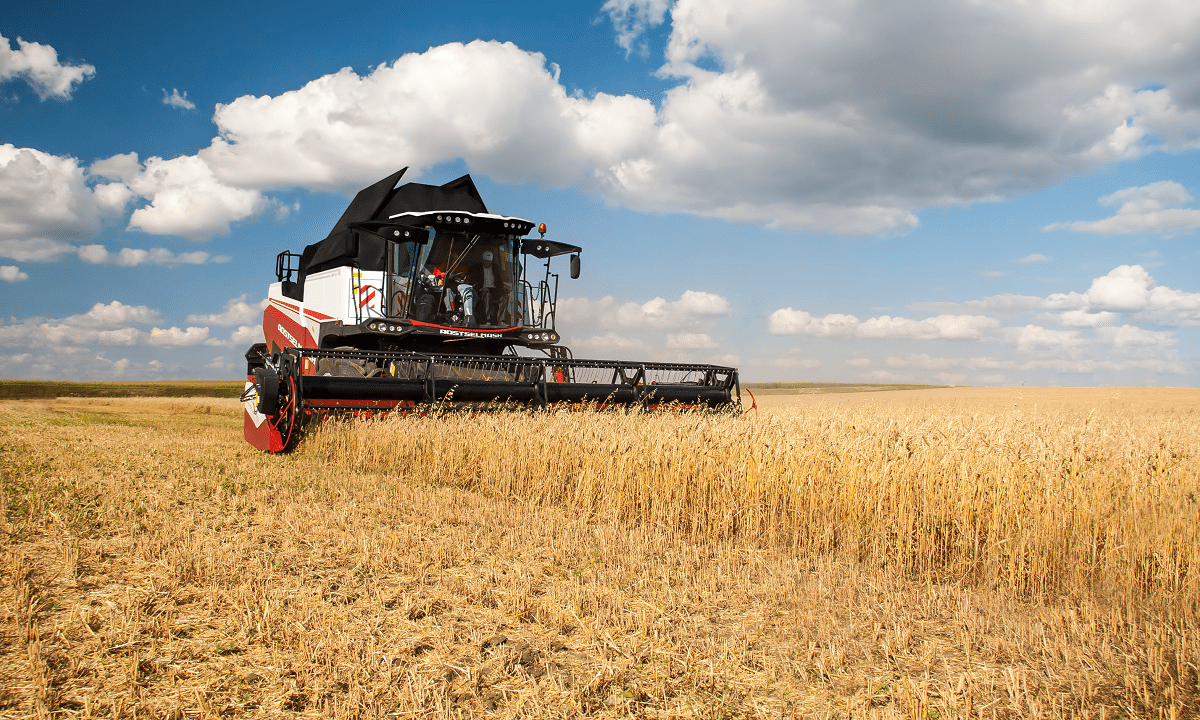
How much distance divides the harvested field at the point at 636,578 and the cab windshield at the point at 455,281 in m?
2.93

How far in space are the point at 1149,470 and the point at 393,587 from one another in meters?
4.35

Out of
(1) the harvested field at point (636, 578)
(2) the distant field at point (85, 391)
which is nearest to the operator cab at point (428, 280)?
(1) the harvested field at point (636, 578)

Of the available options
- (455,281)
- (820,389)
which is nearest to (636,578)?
(455,281)

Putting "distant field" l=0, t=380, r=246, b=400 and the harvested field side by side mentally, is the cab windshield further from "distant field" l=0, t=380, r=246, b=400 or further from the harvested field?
"distant field" l=0, t=380, r=246, b=400

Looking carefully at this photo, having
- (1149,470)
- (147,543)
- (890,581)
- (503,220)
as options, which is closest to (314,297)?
(503,220)

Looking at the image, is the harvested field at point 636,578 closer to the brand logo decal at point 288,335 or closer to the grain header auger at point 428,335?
the grain header auger at point 428,335

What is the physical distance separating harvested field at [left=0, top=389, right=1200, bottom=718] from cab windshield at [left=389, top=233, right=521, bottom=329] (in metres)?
2.93

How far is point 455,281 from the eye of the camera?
9.36m

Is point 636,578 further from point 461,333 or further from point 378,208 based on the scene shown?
point 378,208

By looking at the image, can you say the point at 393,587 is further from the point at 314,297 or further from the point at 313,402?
the point at 314,297

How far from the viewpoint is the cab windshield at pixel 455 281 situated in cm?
911

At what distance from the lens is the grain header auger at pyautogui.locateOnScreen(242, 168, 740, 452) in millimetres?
7754

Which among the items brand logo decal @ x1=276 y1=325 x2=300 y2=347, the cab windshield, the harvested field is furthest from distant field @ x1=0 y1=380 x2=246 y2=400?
the harvested field

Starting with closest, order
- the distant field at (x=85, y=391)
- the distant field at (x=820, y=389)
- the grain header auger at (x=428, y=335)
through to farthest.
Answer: the grain header auger at (x=428, y=335), the distant field at (x=85, y=391), the distant field at (x=820, y=389)
